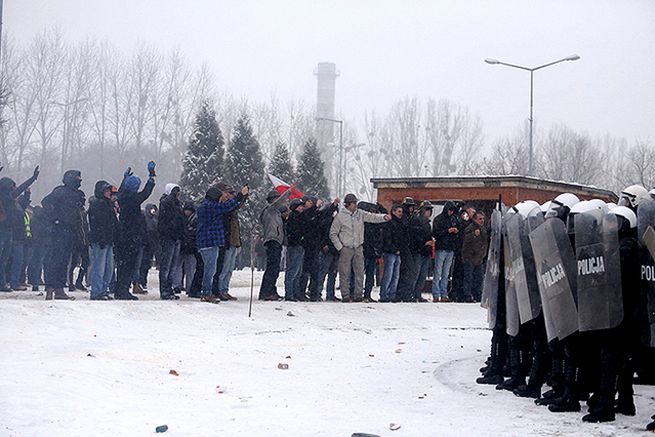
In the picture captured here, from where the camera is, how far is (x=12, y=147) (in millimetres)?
45781

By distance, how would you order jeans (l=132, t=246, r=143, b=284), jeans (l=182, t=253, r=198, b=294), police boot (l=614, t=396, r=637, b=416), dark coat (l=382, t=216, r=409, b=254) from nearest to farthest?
police boot (l=614, t=396, r=637, b=416)
jeans (l=132, t=246, r=143, b=284)
jeans (l=182, t=253, r=198, b=294)
dark coat (l=382, t=216, r=409, b=254)

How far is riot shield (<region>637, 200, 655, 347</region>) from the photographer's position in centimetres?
830

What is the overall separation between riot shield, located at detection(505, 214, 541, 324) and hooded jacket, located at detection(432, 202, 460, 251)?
35.4 feet

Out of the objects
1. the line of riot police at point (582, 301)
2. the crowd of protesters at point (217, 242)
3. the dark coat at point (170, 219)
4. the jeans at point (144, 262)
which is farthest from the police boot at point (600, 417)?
the jeans at point (144, 262)

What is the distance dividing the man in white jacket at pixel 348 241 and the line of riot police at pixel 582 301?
30.1 feet

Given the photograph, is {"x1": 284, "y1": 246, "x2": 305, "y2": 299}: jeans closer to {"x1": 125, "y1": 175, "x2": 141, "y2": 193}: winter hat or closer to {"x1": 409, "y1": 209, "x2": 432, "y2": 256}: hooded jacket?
{"x1": 409, "y1": 209, "x2": 432, "y2": 256}: hooded jacket

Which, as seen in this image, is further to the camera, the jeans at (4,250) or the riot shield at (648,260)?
the jeans at (4,250)

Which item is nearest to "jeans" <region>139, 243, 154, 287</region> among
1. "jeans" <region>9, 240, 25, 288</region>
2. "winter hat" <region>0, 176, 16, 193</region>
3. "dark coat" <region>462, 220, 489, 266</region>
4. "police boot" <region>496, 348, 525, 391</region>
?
"jeans" <region>9, 240, 25, 288</region>

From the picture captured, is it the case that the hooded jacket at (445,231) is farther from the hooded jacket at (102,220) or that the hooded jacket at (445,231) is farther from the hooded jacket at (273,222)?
the hooded jacket at (102,220)

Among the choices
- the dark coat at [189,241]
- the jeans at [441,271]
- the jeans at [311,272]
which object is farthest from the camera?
the jeans at [441,271]

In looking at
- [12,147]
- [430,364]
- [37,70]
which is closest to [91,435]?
[430,364]

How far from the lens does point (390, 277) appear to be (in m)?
20.9

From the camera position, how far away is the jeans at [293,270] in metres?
19.2

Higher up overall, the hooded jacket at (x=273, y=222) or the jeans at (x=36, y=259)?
the hooded jacket at (x=273, y=222)
